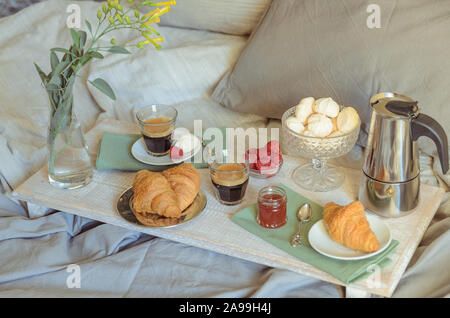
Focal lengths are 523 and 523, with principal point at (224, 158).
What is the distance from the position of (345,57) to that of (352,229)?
52 cm

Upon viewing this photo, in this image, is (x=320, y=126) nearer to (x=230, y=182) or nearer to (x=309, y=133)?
(x=309, y=133)

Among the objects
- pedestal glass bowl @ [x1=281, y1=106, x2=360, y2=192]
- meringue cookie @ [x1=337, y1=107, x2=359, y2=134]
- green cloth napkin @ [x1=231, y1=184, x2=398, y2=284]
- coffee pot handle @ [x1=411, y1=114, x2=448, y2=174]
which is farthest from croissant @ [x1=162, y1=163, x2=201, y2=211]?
coffee pot handle @ [x1=411, y1=114, x2=448, y2=174]

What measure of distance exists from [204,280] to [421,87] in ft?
2.20

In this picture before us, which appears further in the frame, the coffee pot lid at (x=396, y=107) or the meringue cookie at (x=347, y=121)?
the meringue cookie at (x=347, y=121)

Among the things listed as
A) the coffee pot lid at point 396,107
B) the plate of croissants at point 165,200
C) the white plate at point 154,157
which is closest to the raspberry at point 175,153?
the white plate at point 154,157

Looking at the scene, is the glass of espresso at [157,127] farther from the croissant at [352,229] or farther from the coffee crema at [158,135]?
the croissant at [352,229]

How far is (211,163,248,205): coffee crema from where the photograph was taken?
3.63 feet

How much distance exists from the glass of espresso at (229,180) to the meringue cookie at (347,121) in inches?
8.7

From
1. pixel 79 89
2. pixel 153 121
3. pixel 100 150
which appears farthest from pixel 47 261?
pixel 79 89

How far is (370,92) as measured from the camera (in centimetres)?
129

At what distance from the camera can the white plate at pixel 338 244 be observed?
0.97 m

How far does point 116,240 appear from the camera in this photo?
118 centimetres
